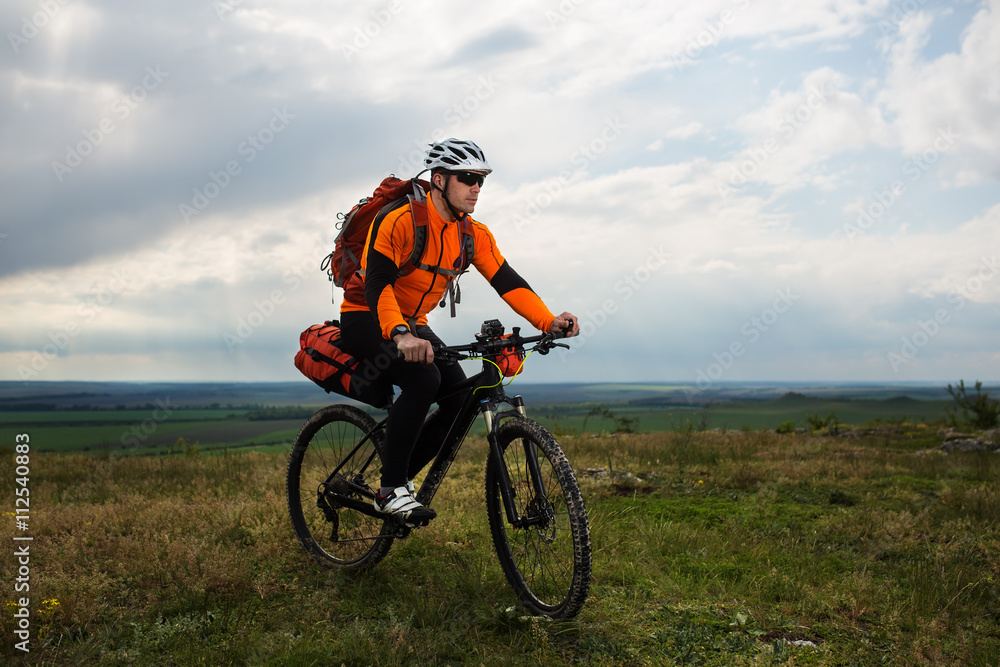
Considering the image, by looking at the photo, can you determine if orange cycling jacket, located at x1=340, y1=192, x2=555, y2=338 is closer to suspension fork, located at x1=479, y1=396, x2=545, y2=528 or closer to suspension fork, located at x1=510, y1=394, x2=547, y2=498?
suspension fork, located at x1=479, y1=396, x2=545, y2=528

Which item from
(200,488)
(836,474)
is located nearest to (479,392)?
(200,488)

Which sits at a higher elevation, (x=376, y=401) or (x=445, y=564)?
(x=376, y=401)

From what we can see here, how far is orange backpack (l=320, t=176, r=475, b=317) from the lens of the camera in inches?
174

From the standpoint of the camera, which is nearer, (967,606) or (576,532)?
(576,532)

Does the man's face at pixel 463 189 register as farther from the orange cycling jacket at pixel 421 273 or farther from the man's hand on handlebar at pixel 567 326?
the man's hand on handlebar at pixel 567 326

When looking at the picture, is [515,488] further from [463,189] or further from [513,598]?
[463,189]

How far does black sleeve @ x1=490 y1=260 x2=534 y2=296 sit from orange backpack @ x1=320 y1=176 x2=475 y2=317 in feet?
0.79

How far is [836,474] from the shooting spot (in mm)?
8711

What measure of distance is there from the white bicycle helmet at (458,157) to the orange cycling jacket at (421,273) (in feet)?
1.01

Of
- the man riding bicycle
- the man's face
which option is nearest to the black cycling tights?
the man riding bicycle

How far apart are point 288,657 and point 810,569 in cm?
364

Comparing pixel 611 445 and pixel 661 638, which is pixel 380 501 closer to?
pixel 661 638

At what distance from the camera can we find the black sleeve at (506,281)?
15.9ft

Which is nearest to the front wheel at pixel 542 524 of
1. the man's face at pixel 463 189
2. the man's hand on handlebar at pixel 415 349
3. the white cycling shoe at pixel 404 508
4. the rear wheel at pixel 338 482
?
the white cycling shoe at pixel 404 508
